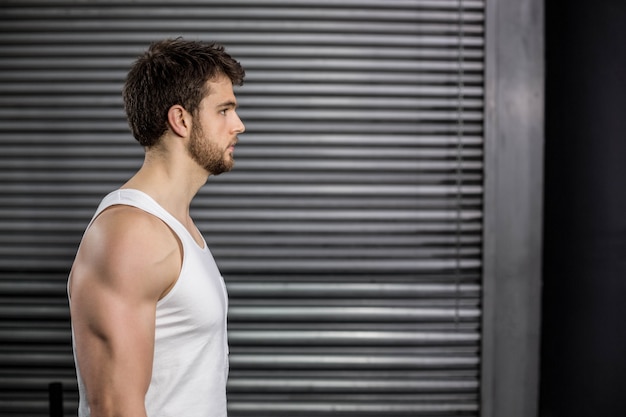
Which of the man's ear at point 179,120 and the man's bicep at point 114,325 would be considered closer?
the man's bicep at point 114,325

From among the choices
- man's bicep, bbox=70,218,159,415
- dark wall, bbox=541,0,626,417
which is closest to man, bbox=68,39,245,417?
man's bicep, bbox=70,218,159,415

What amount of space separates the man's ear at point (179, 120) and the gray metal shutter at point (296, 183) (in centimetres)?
106

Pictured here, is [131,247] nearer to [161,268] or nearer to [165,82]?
[161,268]

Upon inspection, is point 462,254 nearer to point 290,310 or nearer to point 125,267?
point 290,310

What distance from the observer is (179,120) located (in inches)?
57.0

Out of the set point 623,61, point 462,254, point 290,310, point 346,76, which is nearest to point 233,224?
point 290,310

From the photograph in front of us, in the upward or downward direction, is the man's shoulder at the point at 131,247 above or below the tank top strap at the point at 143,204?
below

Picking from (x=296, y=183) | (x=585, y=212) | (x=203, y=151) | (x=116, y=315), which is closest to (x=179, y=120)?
(x=203, y=151)

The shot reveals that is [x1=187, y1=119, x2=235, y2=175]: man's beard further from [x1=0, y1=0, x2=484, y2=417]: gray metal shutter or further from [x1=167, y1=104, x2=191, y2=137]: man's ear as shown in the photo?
[x1=0, y1=0, x2=484, y2=417]: gray metal shutter

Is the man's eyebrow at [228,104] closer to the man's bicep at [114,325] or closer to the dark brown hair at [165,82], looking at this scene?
the dark brown hair at [165,82]

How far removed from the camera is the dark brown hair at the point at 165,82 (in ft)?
4.74

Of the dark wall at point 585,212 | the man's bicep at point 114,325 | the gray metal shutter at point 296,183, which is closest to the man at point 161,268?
the man's bicep at point 114,325

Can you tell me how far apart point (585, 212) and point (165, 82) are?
5.26ft

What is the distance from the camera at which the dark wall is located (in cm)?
198
